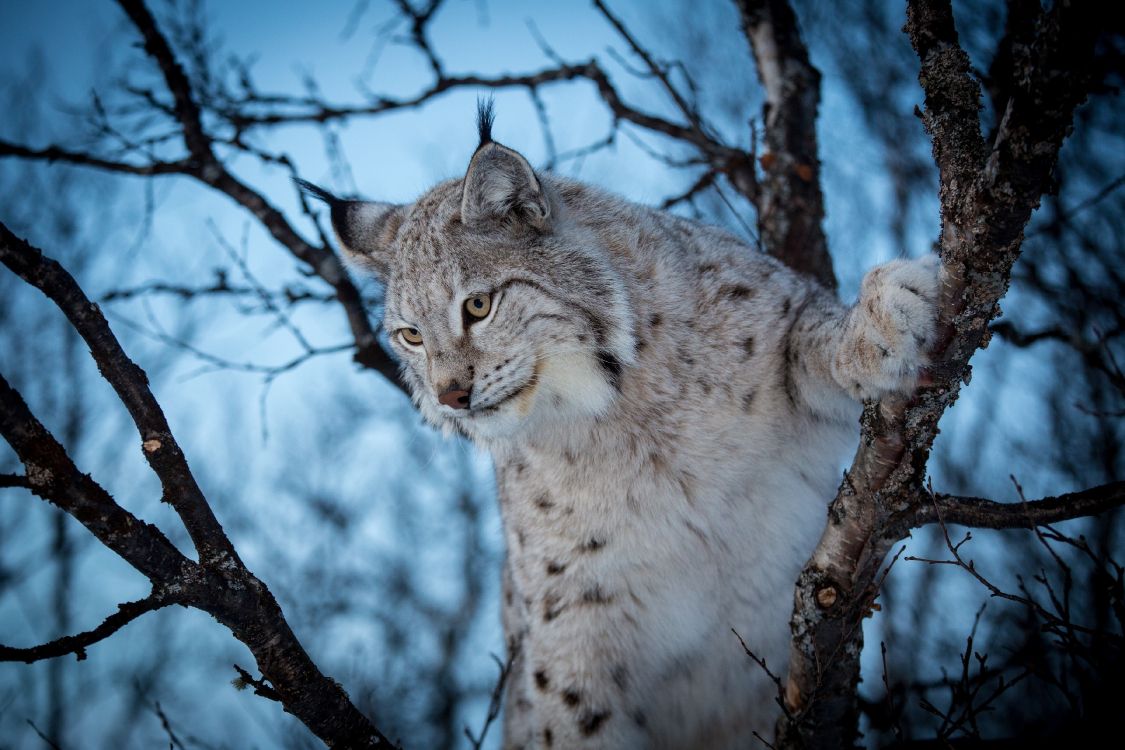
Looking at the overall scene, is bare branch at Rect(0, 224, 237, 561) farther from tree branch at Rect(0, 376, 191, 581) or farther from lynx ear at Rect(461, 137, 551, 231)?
lynx ear at Rect(461, 137, 551, 231)

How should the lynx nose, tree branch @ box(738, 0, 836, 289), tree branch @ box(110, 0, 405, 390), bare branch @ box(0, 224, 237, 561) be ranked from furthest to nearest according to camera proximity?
tree branch @ box(738, 0, 836, 289)
tree branch @ box(110, 0, 405, 390)
the lynx nose
bare branch @ box(0, 224, 237, 561)

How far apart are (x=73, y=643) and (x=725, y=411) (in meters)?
2.61

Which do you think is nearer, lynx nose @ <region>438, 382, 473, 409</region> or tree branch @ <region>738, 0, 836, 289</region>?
lynx nose @ <region>438, 382, 473, 409</region>

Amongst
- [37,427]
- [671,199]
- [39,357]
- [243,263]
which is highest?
[39,357]

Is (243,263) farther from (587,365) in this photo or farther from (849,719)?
(849,719)

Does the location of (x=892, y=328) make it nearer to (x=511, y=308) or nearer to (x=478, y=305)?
(x=511, y=308)

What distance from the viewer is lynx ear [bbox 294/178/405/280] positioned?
4.37m

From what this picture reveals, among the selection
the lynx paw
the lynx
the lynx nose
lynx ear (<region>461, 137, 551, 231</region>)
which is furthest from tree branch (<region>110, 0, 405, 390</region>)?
the lynx paw

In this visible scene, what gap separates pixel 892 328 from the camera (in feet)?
9.18

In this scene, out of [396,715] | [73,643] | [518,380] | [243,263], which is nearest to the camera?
[73,643]

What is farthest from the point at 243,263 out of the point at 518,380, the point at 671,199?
the point at 671,199

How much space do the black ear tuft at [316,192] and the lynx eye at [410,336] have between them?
0.86 metres

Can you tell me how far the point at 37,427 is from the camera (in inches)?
87.1

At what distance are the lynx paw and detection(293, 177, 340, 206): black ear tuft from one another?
2743 millimetres
